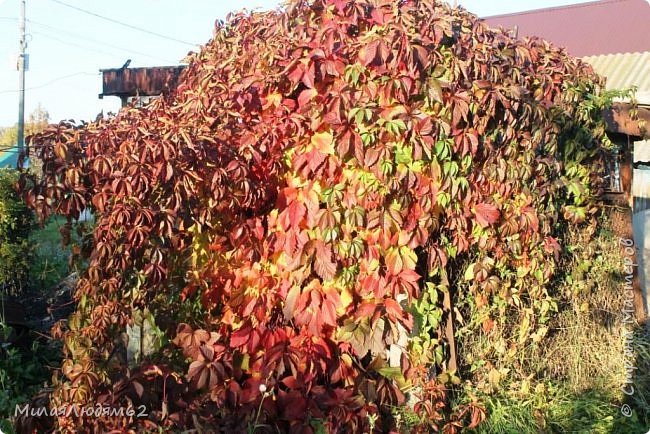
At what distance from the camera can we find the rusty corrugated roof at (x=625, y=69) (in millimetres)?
7821

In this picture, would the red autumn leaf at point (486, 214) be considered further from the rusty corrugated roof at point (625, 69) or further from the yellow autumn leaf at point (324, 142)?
the rusty corrugated roof at point (625, 69)

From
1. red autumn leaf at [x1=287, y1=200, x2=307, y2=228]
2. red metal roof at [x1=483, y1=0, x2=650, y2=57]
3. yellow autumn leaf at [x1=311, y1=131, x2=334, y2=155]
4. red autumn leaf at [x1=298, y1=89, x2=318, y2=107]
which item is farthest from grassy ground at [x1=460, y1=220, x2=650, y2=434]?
red metal roof at [x1=483, y1=0, x2=650, y2=57]

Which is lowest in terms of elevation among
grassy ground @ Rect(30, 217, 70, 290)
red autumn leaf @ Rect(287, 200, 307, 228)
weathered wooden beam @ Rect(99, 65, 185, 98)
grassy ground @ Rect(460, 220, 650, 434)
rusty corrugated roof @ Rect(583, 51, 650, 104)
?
grassy ground @ Rect(460, 220, 650, 434)

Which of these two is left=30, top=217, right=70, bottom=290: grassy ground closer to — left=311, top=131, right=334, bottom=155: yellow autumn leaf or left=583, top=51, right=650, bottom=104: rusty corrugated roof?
left=311, top=131, right=334, bottom=155: yellow autumn leaf

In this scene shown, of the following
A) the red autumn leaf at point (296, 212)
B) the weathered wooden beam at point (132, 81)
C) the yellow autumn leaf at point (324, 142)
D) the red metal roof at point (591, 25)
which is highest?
the red metal roof at point (591, 25)

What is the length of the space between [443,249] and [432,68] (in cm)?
88

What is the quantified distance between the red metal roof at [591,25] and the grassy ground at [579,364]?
709 cm

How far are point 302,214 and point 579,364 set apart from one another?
6.47 ft

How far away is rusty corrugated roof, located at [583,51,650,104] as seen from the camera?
25.7ft

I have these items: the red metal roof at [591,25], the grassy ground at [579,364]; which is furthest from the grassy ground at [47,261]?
the red metal roof at [591,25]

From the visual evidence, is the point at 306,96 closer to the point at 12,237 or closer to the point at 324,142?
the point at 324,142

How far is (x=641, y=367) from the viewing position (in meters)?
3.84

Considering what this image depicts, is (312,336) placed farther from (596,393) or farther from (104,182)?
(596,393)

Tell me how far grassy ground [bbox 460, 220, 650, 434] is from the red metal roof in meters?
7.09
